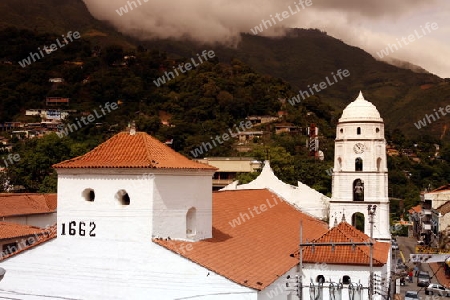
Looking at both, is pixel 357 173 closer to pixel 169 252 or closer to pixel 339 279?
pixel 339 279

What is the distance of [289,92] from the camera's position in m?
→ 115

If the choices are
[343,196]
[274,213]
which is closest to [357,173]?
[343,196]

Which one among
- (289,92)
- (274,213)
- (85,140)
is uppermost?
(289,92)

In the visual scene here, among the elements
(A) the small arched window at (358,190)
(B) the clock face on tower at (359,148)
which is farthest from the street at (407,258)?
(B) the clock face on tower at (359,148)

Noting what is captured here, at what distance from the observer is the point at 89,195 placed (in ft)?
66.0

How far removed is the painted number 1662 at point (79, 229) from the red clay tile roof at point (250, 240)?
93.1 inches

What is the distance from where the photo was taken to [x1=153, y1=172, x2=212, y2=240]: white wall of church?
19250mm

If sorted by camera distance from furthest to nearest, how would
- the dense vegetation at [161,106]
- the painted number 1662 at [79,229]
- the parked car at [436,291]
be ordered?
the dense vegetation at [161,106] → the parked car at [436,291] → the painted number 1662 at [79,229]

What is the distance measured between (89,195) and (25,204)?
79.1ft

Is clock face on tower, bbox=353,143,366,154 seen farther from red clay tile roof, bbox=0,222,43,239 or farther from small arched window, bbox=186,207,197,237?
red clay tile roof, bbox=0,222,43,239

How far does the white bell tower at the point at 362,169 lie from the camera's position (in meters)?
28.1

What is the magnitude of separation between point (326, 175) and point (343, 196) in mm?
32794

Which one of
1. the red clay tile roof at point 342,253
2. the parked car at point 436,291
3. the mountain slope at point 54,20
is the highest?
the mountain slope at point 54,20

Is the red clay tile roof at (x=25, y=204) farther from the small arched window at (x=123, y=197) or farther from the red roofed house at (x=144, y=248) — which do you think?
the small arched window at (x=123, y=197)
